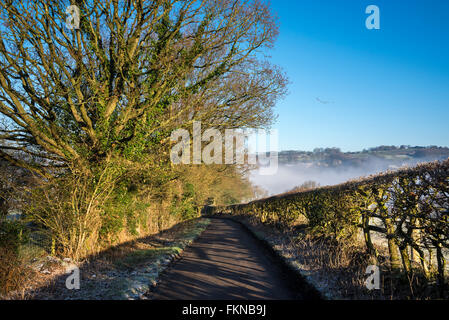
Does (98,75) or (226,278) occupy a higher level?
(98,75)

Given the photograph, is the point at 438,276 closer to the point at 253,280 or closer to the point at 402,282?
the point at 402,282

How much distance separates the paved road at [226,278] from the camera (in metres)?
5.25

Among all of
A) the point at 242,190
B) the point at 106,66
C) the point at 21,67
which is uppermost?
the point at 106,66

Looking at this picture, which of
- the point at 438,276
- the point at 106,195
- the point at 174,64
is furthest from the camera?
the point at 174,64

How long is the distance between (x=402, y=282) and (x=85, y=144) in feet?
32.3

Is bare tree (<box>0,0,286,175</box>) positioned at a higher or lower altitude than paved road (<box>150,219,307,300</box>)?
higher

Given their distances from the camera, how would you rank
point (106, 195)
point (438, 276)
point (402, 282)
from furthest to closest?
1. point (106, 195)
2. point (402, 282)
3. point (438, 276)

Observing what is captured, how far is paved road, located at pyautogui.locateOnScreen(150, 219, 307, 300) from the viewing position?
17.2ft

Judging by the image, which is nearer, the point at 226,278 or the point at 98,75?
the point at 226,278

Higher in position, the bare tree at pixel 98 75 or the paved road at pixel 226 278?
the bare tree at pixel 98 75

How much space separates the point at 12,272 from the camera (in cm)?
528

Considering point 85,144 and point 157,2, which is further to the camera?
point 157,2

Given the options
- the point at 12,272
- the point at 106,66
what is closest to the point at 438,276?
the point at 12,272

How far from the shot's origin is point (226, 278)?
6211 mm
